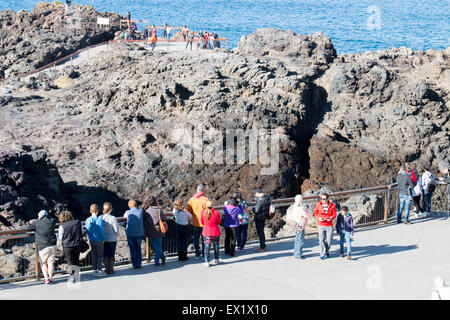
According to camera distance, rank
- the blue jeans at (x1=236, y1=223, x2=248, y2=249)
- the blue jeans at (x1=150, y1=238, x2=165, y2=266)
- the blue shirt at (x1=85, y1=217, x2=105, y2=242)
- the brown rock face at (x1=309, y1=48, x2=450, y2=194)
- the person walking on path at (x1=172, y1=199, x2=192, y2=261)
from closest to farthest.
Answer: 1. the blue shirt at (x1=85, y1=217, x2=105, y2=242)
2. the blue jeans at (x1=150, y1=238, x2=165, y2=266)
3. the person walking on path at (x1=172, y1=199, x2=192, y2=261)
4. the blue jeans at (x1=236, y1=223, x2=248, y2=249)
5. the brown rock face at (x1=309, y1=48, x2=450, y2=194)

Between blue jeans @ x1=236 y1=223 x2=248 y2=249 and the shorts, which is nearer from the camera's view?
the shorts

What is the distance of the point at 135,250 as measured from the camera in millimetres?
11945

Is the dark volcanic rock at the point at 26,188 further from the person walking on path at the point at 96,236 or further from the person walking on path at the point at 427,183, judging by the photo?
the person walking on path at the point at 427,183

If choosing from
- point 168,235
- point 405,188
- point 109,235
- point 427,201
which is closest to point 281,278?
point 168,235

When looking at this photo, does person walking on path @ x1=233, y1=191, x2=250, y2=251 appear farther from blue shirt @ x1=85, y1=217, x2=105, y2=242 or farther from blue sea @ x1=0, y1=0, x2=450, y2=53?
blue sea @ x1=0, y1=0, x2=450, y2=53

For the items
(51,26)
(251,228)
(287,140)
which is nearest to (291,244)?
(251,228)

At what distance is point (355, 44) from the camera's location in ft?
273

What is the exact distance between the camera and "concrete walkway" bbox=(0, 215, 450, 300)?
10398mm

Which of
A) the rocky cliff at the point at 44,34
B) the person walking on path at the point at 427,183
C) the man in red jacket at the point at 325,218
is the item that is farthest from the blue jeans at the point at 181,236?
the rocky cliff at the point at 44,34

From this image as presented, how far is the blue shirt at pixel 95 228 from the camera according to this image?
11227 millimetres

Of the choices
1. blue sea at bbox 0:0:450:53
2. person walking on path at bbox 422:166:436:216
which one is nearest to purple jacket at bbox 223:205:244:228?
person walking on path at bbox 422:166:436:216

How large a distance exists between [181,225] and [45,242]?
291cm

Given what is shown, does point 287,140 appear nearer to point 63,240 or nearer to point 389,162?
point 389,162

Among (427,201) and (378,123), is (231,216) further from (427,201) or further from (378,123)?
(378,123)
